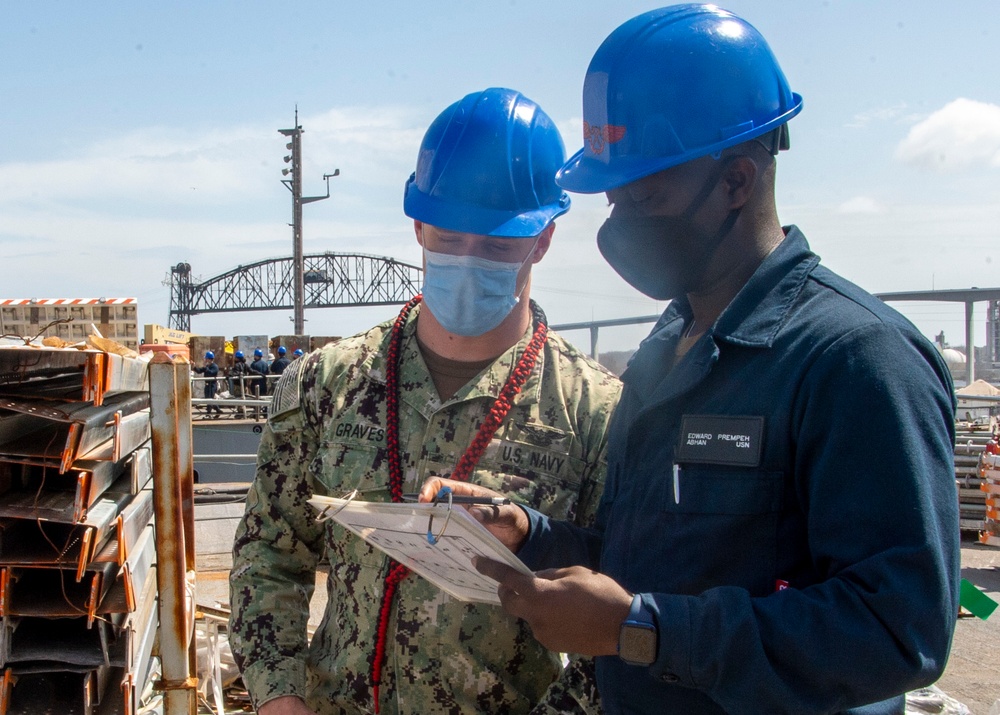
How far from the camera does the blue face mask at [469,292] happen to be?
2.39 meters

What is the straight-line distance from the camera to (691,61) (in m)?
1.63

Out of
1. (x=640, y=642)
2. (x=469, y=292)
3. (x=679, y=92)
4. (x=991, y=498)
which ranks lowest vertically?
(x=991, y=498)

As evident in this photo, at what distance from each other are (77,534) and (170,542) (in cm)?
33

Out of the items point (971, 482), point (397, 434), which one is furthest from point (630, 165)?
point (971, 482)

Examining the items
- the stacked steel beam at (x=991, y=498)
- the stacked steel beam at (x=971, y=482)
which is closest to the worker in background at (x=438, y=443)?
the stacked steel beam at (x=991, y=498)

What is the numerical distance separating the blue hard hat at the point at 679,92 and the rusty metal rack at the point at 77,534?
1409 millimetres

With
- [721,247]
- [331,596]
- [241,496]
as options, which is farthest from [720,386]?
[241,496]

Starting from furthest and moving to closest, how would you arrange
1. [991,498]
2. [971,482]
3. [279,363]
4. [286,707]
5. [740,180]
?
[279,363] → [971,482] → [991,498] → [286,707] → [740,180]

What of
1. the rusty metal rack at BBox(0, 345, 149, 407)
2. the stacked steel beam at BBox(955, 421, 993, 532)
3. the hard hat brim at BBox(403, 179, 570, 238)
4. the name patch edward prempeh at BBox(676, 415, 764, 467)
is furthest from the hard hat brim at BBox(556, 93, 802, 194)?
the stacked steel beam at BBox(955, 421, 993, 532)

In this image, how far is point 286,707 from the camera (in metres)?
2.24

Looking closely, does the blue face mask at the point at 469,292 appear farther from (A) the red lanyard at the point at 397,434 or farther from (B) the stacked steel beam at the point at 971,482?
(B) the stacked steel beam at the point at 971,482

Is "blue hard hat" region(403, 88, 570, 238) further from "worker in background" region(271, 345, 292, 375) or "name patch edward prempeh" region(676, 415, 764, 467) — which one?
"worker in background" region(271, 345, 292, 375)

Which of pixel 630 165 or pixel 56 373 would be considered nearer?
pixel 630 165

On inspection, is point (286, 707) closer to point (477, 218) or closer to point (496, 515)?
point (496, 515)
